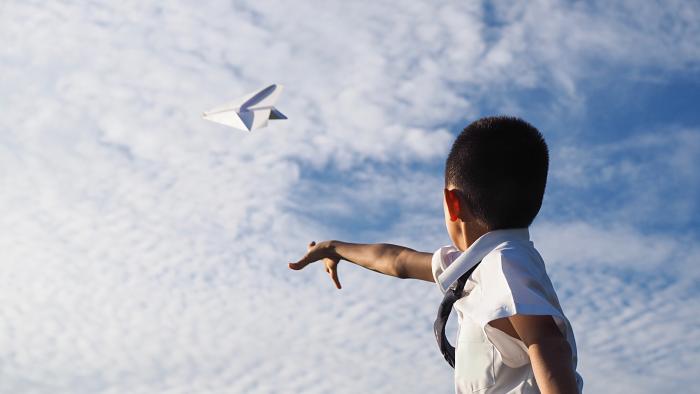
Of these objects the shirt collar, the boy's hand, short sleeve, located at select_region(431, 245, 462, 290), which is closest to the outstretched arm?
the boy's hand

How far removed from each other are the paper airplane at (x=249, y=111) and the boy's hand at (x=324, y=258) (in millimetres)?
1526

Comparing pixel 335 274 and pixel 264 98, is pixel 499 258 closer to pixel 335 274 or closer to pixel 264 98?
pixel 335 274

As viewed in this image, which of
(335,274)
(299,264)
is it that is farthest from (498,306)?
(299,264)

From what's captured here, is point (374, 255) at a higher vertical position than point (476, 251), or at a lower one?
lower

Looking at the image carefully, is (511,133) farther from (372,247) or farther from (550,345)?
(372,247)

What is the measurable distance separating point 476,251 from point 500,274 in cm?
46

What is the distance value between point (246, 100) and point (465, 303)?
161 inches

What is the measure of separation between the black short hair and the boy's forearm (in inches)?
60.4

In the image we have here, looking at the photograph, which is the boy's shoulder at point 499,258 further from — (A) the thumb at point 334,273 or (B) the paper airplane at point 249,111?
(B) the paper airplane at point 249,111

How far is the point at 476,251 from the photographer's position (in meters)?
4.89

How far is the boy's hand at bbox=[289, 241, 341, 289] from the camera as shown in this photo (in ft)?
23.0

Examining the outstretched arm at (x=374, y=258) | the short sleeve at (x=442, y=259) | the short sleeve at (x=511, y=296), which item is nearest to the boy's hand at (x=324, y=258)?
the outstretched arm at (x=374, y=258)

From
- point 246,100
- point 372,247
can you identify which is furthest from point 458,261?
point 246,100

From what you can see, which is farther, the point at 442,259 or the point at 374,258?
the point at 374,258
